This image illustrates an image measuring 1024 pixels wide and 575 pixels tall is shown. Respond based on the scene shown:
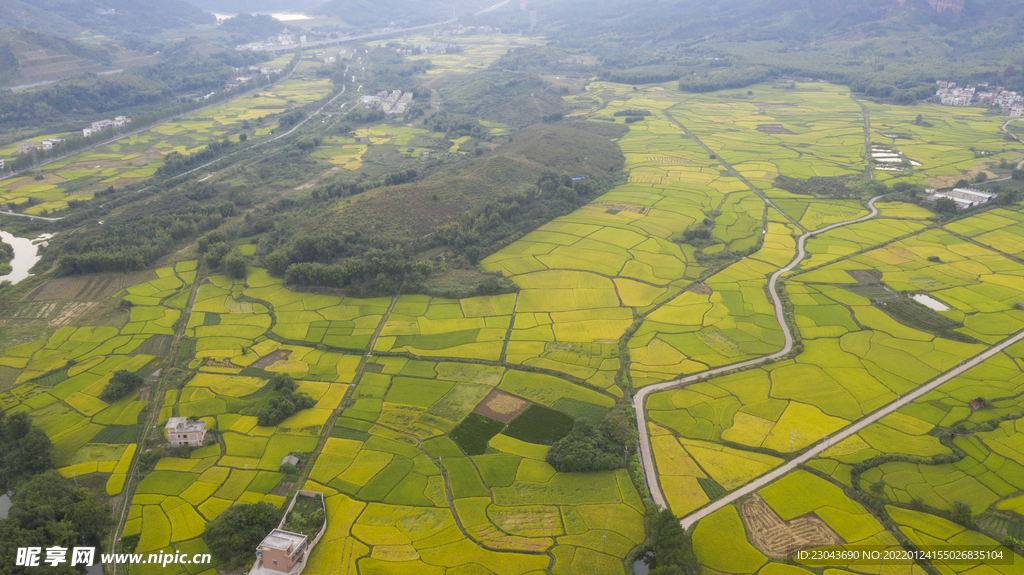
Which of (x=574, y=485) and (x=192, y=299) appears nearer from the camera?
(x=574, y=485)

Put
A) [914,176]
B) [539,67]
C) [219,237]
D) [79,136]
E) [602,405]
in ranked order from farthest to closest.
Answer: [539,67], [79,136], [914,176], [219,237], [602,405]

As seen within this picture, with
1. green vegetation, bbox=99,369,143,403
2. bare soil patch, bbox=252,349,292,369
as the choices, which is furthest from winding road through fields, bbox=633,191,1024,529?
green vegetation, bbox=99,369,143,403

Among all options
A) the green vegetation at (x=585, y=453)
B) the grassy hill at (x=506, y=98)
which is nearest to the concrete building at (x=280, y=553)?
the green vegetation at (x=585, y=453)

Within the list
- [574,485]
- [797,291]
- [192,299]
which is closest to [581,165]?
[797,291]

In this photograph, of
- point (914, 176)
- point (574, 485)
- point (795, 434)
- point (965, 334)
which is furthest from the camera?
point (914, 176)

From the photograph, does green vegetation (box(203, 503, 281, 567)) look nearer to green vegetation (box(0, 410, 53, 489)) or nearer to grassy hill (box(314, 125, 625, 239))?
green vegetation (box(0, 410, 53, 489))

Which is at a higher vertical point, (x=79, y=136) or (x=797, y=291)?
(x=79, y=136)

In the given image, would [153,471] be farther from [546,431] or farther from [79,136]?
[79,136]
